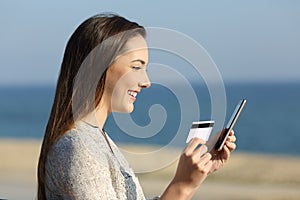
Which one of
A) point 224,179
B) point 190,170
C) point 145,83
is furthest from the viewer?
point 224,179

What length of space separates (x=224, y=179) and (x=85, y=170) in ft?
29.2

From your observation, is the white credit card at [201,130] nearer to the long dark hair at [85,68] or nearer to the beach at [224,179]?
the long dark hair at [85,68]

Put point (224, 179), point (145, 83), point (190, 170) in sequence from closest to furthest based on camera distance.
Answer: point (190, 170), point (145, 83), point (224, 179)

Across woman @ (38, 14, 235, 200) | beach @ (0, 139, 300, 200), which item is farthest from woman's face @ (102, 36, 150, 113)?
beach @ (0, 139, 300, 200)

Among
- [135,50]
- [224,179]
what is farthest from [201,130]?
[224,179]

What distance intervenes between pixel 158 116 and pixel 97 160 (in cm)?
18

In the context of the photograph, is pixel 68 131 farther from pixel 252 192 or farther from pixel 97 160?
pixel 252 192

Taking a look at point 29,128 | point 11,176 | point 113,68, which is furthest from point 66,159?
point 29,128

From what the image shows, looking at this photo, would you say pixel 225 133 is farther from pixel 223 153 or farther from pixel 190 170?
pixel 190 170

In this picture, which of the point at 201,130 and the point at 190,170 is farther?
the point at 201,130

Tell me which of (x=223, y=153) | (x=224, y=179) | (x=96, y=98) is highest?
(x=96, y=98)

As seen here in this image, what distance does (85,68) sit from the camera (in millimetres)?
1420

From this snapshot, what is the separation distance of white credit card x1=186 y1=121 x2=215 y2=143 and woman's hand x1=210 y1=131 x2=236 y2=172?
58 millimetres

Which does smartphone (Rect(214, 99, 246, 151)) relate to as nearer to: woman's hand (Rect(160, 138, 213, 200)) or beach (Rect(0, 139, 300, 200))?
woman's hand (Rect(160, 138, 213, 200))
